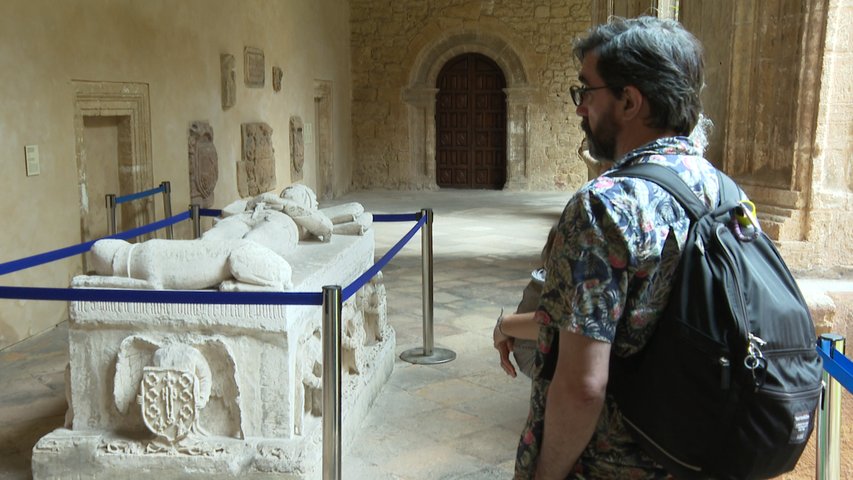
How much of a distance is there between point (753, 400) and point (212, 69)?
9341 millimetres

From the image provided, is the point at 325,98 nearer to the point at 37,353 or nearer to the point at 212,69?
the point at 212,69

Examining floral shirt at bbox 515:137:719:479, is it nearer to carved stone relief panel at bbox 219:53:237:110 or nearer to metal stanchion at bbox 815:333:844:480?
metal stanchion at bbox 815:333:844:480

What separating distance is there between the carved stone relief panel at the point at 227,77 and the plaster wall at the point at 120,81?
100 millimetres

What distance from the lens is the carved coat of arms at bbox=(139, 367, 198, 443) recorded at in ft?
11.2

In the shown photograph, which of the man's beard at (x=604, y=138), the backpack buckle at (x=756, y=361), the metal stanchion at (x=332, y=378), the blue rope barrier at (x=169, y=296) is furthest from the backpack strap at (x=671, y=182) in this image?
the blue rope barrier at (x=169, y=296)

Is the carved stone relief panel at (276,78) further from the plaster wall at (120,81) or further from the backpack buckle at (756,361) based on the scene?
the backpack buckle at (756,361)

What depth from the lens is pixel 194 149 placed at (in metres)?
9.45

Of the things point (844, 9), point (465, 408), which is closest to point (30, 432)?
point (465, 408)

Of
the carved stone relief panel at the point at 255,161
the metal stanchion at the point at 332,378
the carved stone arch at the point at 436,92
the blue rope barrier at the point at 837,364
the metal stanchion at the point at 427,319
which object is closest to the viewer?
the blue rope barrier at the point at 837,364

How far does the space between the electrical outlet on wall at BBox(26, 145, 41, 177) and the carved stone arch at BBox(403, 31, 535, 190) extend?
10916mm

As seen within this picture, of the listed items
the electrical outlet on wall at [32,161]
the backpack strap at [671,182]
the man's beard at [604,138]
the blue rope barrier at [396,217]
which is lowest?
the blue rope barrier at [396,217]

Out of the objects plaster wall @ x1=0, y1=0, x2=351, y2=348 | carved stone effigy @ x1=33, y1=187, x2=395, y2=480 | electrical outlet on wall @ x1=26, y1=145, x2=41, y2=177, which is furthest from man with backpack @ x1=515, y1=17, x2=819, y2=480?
electrical outlet on wall @ x1=26, y1=145, x2=41, y2=177

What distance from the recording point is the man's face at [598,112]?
1.73 meters

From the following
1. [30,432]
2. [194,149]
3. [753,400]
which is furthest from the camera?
[194,149]
